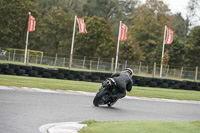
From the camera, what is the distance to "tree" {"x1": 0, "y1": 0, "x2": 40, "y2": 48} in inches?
1976

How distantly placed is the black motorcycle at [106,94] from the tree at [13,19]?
3991 cm

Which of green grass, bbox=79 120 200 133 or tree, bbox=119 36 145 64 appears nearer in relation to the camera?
green grass, bbox=79 120 200 133

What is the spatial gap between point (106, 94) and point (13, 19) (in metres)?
41.2

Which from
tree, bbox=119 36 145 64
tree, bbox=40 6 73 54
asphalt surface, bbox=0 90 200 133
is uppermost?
tree, bbox=40 6 73 54

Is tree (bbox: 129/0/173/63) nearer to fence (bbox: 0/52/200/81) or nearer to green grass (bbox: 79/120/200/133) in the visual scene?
fence (bbox: 0/52/200/81)

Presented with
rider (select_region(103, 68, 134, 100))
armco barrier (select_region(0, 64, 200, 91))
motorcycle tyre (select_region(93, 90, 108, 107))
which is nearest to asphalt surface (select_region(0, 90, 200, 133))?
motorcycle tyre (select_region(93, 90, 108, 107))

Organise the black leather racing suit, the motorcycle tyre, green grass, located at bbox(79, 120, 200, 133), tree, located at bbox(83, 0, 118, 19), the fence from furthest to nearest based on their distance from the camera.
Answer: tree, located at bbox(83, 0, 118, 19)
the fence
the black leather racing suit
the motorcycle tyre
green grass, located at bbox(79, 120, 200, 133)

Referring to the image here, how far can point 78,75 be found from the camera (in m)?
23.1

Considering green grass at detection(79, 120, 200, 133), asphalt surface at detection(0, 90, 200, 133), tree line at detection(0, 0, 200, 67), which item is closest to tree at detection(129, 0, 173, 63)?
tree line at detection(0, 0, 200, 67)

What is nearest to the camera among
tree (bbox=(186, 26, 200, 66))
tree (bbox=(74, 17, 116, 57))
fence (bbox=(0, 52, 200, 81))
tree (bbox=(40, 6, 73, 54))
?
fence (bbox=(0, 52, 200, 81))

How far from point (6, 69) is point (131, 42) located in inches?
1376

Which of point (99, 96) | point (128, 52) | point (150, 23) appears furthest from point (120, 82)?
point (150, 23)

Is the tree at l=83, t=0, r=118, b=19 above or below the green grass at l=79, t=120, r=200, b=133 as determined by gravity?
above

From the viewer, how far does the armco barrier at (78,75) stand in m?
20.9
